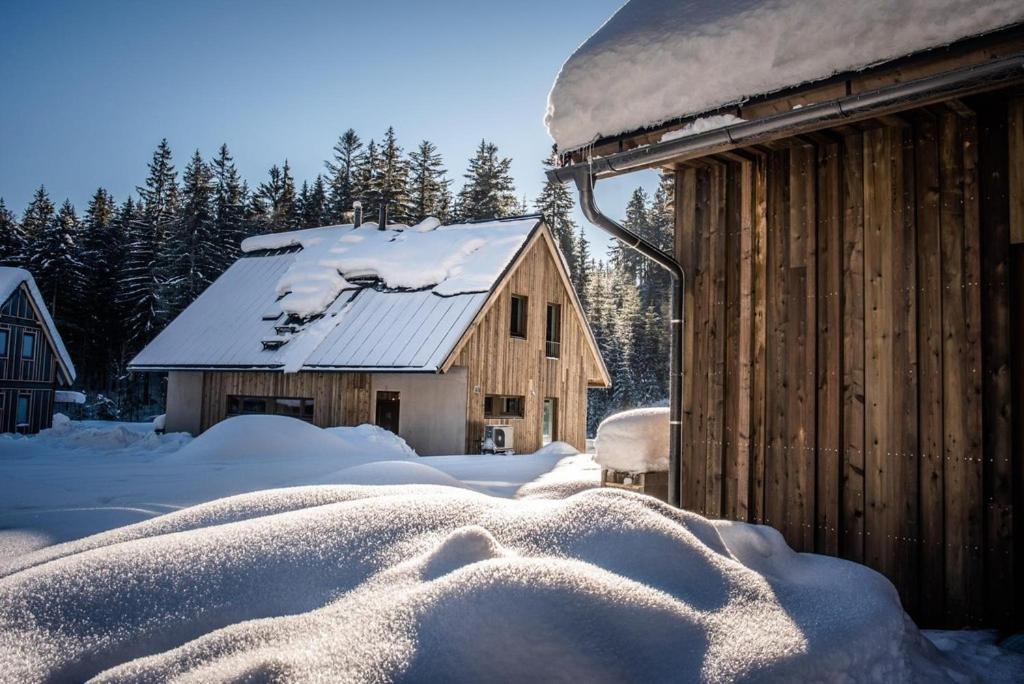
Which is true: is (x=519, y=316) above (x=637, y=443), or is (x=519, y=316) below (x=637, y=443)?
above

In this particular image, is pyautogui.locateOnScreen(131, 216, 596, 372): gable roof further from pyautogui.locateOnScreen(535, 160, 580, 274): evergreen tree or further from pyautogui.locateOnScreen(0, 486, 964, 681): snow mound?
pyautogui.locateOnScreen(535, 160, 580, 274): evergreen tree

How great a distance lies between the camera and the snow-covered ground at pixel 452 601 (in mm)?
1967

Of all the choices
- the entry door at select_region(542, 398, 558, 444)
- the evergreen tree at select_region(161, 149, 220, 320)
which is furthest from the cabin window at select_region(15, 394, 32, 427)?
the entry door at select_region(542, 398, 558, 444)

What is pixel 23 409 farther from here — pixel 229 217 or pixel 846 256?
pixel 846 256

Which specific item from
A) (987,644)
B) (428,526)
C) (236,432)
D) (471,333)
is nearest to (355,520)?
(428,526)

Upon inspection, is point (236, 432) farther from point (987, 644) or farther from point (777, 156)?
point (987, 644)

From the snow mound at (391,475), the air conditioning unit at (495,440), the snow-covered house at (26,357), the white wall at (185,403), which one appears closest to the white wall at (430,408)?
the air conditioning unit at (495,440)

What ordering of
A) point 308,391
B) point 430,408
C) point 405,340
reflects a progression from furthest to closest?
point 308,391 → point 430,408 → point 405,340

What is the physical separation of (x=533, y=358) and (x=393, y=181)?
90.1ft

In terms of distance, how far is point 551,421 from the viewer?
68.3ft

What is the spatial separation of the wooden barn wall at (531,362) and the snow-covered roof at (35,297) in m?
19.4

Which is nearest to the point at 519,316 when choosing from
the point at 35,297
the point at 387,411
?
the point at 387,411

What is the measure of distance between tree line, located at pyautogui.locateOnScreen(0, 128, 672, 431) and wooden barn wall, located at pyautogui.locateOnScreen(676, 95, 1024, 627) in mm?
33652

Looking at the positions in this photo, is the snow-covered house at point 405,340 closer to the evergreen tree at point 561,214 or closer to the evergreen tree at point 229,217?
the evergreen tree at point 229,217
